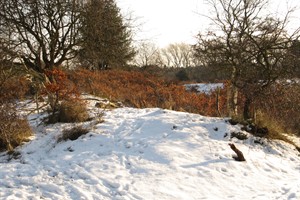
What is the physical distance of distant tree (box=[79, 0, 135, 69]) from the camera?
11.2 metres

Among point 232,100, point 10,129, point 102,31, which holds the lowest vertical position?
point 10,129

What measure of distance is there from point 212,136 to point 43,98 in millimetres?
6589

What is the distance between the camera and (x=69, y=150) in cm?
738

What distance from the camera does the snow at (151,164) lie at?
563 centimetres

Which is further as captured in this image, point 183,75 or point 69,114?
point 183,75

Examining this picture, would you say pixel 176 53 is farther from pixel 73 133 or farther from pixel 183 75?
pixel 73 133

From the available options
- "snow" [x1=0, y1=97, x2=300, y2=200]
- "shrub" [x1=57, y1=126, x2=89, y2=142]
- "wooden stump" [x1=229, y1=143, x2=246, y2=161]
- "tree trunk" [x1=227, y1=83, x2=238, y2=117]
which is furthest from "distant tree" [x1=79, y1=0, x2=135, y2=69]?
"wooden stump" [x1=229, y1=143, x2=246, y2=161]

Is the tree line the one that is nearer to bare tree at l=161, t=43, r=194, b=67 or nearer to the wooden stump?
the wooden stump

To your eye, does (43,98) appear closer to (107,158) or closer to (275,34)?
(107,158)

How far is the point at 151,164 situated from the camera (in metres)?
6.62

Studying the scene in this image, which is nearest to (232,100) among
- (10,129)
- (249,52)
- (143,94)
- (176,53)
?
(249,52)

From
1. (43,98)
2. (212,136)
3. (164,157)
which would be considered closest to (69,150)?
(164,157)

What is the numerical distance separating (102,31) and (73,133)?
4.77 meters

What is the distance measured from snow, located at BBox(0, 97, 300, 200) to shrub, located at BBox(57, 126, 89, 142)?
6.8 inches
